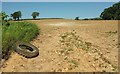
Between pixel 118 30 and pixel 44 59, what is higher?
pixel 118 30

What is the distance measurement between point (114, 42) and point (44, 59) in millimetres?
3910

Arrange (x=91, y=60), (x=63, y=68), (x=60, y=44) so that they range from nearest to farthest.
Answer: (x=63, y=68), (x=91, y=60), (x=60, y=44)

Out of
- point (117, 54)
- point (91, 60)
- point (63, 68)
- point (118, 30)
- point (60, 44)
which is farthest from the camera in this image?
point (118, 30)

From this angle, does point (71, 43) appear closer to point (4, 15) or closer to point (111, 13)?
point (4, 15)

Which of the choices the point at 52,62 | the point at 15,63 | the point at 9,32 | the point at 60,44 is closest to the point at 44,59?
the point at 52,62

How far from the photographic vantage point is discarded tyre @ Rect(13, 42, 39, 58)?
1099 cm

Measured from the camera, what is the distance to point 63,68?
32.3 feet

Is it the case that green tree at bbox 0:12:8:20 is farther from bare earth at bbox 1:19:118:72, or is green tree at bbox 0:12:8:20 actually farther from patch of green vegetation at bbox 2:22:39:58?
bare earth at bbox 1:19:118:72

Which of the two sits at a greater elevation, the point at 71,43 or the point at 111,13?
the point at 111,13

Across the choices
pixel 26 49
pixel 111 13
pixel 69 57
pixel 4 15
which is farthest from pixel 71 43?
pixel 111 13

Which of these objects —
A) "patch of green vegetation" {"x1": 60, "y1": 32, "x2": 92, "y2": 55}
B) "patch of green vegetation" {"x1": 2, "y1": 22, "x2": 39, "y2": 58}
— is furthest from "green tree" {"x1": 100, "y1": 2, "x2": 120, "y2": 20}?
"patch of green vegetation" {"x1": 2, "y1": 22, "x2": 39, "y2": 58}

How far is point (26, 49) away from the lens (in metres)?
11.5

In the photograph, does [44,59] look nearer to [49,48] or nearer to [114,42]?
[49,48]

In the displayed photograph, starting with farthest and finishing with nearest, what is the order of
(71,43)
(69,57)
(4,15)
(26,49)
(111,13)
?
(111,13) → (4,15) → (71,43) → (26,49) → (69,57)
